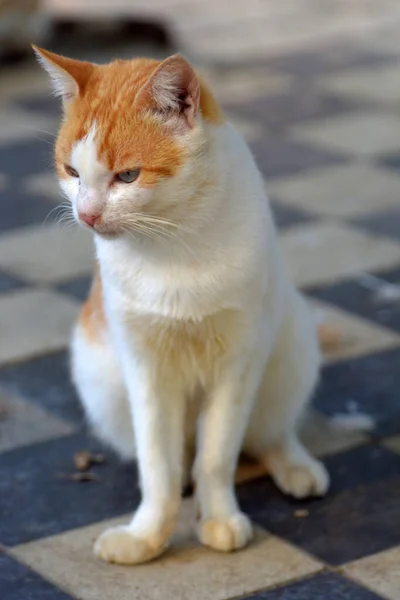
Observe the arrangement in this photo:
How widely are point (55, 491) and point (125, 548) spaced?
1.02 feet

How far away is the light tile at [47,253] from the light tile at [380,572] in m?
1.49

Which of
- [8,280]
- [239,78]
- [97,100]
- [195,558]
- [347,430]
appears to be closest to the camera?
[97,100]

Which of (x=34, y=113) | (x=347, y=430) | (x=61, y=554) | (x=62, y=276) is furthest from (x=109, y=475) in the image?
(x=34, y=113)

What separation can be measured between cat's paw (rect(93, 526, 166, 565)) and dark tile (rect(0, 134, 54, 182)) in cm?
218

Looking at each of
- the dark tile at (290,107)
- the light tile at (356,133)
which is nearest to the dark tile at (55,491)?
the light tile at (356,133)

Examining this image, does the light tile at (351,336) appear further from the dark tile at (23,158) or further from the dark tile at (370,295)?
the dark tile at (23,158)

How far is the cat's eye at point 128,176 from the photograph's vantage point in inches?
69.3

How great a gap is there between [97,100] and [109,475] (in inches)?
31.7

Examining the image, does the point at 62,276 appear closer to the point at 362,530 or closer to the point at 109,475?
the point at 109,475

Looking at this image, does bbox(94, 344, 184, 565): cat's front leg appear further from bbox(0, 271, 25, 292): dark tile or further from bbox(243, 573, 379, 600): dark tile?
bbox(0, 271, 25, 292): dark tile

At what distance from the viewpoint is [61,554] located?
201cm

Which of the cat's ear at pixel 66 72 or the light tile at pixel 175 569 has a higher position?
the cat's ear at pixel 66 72

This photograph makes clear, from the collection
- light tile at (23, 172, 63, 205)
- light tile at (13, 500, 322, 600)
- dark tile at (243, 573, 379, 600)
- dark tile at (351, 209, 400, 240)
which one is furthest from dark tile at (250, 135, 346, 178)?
dark tile at (243, 573, 379, 600)

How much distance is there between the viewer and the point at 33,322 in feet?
9.66
